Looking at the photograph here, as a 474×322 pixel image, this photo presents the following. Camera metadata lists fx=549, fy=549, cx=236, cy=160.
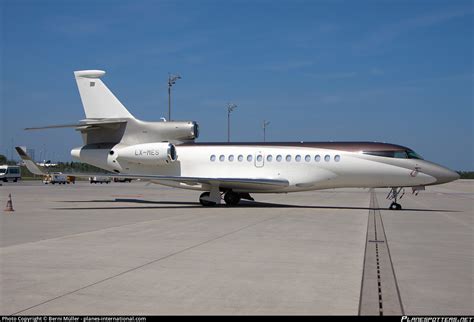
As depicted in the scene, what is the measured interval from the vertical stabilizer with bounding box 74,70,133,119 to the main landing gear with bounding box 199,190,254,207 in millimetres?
5544

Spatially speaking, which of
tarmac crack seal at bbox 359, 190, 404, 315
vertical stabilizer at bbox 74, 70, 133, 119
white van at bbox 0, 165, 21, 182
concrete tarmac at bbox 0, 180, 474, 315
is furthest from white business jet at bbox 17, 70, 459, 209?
white van at bbox 0, 165, 21, 182

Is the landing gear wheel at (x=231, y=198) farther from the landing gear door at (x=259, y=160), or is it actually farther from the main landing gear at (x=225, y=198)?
the landing gear door at (x=259, y=160)

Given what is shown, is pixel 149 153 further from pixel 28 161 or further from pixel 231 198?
pixel 28 161

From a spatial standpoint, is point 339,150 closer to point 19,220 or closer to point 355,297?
point 19,220

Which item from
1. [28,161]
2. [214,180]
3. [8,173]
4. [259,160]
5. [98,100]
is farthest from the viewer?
[8,173]

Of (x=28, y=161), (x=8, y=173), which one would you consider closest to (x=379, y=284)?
(x=28, y=161)

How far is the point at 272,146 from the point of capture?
24750mm

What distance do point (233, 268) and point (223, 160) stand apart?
658 inches

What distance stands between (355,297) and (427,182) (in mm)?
16744

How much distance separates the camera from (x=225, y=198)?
83.5 ft

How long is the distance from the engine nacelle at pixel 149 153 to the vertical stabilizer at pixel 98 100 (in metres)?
1.80

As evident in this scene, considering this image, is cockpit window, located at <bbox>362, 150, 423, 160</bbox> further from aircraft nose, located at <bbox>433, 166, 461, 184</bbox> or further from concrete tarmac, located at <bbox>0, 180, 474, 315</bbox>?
concrete tarmac, located at <bbox>0, 180, 474, 315</bbox>

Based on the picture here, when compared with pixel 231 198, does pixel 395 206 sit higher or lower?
lower

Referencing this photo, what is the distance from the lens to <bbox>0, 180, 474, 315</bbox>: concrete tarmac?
6473mm
